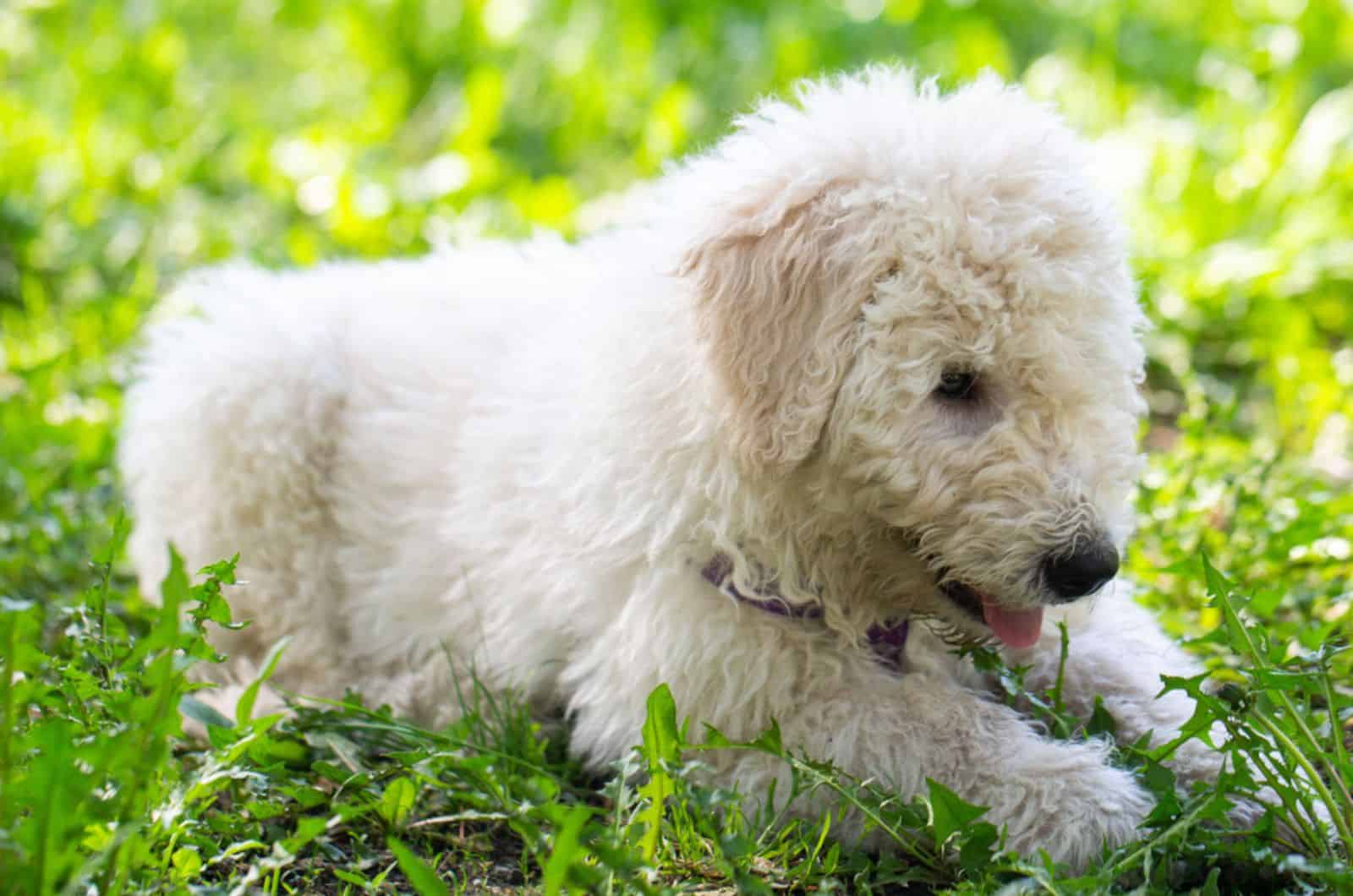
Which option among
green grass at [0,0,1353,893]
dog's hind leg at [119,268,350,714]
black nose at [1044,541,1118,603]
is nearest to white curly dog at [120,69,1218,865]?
black nose at [1044,541,1118,603]

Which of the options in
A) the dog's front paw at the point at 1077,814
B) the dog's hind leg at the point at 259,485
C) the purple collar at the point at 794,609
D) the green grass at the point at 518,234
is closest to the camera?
the green grass at the point at 518,234

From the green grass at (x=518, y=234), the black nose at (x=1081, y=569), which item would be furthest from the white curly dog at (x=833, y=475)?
the green grass at (x=518, y=234)

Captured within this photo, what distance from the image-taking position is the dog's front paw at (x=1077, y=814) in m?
2.72

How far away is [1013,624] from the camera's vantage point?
9.71ft

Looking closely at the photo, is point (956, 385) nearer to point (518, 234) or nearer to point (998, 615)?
point (998, 615)

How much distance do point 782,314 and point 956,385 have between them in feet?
1.20

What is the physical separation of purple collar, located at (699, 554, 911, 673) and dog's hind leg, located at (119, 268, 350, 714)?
1307 millimetres

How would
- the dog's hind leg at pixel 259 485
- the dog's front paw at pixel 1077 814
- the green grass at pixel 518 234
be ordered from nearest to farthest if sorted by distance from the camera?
1. the green grass at pixel 518 234
2. the dog's front paw at pixel 1077 814
3. the dog's hind leg at pixel 259 485

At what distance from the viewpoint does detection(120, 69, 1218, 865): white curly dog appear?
2764mm

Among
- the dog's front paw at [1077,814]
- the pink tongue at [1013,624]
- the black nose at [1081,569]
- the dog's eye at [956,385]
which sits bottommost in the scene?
the dog's front paw at [1077,814]

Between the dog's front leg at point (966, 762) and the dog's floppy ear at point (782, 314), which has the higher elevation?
the dog's floppy ear at point (782, 314)

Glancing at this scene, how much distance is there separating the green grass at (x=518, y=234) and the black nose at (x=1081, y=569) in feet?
0.80

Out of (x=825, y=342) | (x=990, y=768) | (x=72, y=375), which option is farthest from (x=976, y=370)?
(x=72, y=375)

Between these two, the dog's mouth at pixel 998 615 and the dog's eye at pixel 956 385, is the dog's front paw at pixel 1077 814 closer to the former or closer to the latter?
the dog's mouth at pixel 998 615
